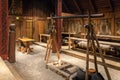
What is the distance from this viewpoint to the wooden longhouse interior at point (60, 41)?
3746 mm

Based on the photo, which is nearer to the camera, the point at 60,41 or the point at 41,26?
the point at 60,41

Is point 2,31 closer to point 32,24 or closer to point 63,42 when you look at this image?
point 63,42

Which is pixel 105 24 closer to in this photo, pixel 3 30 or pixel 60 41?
pixel 60 41

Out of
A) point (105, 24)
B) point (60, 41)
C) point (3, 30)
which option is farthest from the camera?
point (105, 24)

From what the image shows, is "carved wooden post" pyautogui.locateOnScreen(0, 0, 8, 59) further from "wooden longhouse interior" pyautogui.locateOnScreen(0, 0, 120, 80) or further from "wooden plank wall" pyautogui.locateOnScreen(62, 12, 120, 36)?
"wooden plank wall" pyautogui.locateOnScreen(62, 12, 120, 36)

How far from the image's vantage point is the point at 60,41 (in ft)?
26.9

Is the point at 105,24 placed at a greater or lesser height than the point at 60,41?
greater

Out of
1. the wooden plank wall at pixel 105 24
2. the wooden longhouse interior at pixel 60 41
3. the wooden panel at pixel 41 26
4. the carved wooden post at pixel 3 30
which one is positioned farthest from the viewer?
the wooden panel at pixel 41 26

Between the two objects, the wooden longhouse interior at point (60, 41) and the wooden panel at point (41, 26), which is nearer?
the wooden longhouse interior at point (60, 41)

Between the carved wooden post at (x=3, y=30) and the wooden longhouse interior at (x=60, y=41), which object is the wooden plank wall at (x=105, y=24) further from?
the carved wooden post at (x=3, y=30)

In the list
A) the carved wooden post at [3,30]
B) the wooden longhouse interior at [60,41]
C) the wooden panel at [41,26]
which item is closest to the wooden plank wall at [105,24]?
the wooden longhouse interior at [60,41]

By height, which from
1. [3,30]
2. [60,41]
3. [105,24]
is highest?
[105,24]

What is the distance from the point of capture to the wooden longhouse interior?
3.75 m

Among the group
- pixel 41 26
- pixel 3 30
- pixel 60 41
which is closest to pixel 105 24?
pixel 60 41
